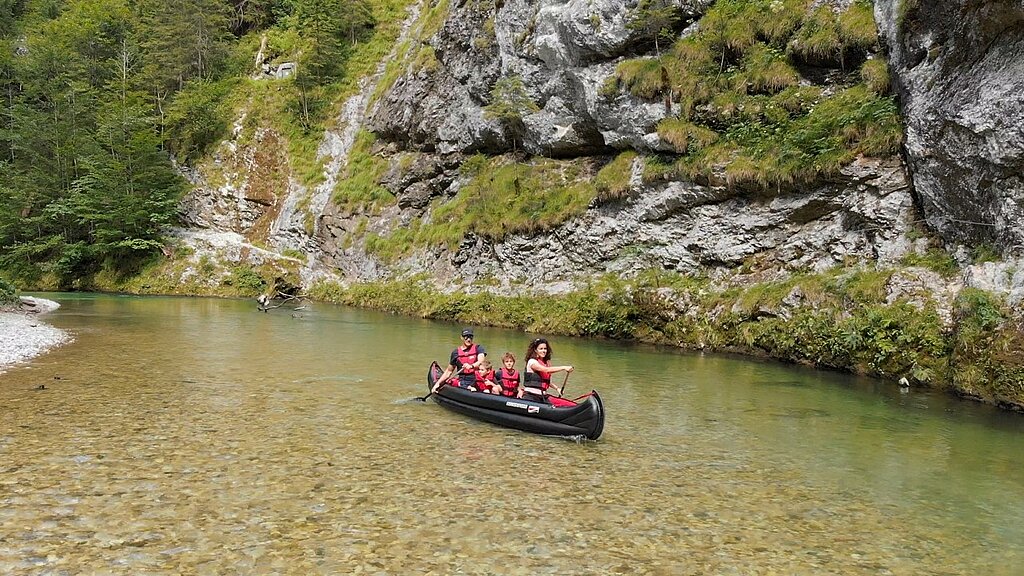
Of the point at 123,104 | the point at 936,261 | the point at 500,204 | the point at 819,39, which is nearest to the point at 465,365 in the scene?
the point at 936,261

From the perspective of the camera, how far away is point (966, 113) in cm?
1466

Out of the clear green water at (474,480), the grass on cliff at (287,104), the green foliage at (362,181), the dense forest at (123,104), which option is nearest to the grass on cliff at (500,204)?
the green foliage at (362,181)

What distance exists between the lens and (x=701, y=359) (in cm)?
1772

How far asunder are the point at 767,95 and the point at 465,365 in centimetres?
1743

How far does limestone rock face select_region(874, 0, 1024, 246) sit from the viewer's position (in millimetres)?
13609

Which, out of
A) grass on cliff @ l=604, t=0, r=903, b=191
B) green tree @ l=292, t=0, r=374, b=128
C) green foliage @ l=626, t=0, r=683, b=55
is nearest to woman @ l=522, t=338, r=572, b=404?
grass on cliff @ l=604, t=0, r=903, b=191

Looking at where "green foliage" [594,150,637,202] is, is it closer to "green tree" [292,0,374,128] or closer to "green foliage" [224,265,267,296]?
"green foliage" [224,265,267,296]

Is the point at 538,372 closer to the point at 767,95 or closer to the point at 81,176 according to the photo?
the point at 767,95

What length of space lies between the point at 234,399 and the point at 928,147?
18.4 metres

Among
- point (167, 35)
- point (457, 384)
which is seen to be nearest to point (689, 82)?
point (457, 384)

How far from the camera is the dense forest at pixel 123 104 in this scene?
138 ft

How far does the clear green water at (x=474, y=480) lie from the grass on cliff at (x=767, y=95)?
894 centimetres

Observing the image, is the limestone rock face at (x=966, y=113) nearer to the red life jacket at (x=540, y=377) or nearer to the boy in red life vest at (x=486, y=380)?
the red life jacket at (x=540, y=377)

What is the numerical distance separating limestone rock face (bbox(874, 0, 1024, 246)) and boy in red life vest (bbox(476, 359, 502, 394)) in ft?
40.5
